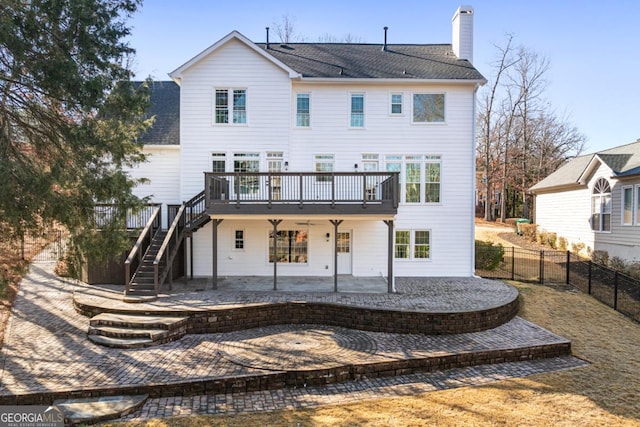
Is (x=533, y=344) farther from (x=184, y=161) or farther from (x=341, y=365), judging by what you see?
(x=184, y=161)

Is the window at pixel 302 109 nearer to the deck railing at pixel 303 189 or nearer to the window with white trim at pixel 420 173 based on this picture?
the deck railing at pixel 303 189

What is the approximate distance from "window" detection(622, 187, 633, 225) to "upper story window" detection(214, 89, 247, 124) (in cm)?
1686

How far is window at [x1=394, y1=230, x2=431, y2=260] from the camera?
14.9 metres

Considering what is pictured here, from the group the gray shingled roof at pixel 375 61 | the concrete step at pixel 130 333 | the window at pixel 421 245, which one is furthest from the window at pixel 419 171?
the concrete step at pixel 130 333

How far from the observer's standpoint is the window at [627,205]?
1620cm

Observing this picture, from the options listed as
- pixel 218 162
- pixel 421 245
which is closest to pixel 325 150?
pixel 218 162

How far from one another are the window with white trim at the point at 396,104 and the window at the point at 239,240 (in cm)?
761

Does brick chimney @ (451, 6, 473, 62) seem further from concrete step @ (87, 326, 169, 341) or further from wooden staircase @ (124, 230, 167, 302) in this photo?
concrete step @ (87, 326, 169, 341)

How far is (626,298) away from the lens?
13.3 m

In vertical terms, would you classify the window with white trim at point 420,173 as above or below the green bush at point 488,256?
above

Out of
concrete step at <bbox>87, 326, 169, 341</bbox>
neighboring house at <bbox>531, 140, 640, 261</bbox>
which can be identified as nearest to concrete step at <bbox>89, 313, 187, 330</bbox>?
concrete step at <bbox>87, 326, 169, 341</bbox>

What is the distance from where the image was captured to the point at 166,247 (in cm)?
1206

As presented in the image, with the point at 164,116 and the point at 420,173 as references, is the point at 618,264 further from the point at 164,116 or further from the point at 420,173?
the point at 164,116

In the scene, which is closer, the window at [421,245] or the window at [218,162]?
the window at [218,162]
